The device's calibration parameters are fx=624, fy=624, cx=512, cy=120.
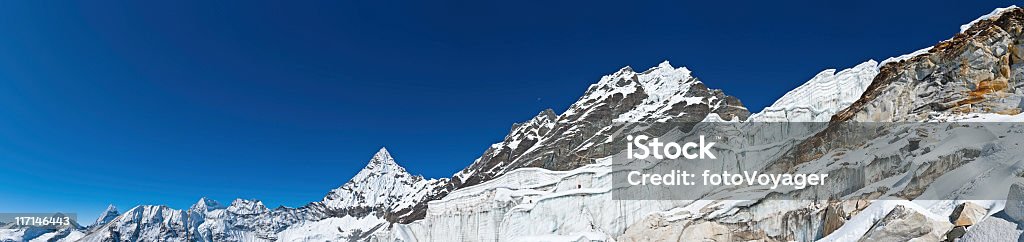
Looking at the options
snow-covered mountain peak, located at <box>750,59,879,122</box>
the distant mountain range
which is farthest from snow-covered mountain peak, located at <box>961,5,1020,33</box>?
snow-covered mountain peak, located at <box>750,59,879,122</box>

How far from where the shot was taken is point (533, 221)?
42.8 meters

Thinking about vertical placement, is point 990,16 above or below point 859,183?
above

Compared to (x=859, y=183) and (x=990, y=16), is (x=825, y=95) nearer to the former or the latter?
(x=990, y=16)

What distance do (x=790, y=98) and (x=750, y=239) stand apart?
105 ft

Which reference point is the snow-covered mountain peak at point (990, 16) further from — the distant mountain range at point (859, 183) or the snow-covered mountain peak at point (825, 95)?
the snow-covered mountain peak at point (825, 95)

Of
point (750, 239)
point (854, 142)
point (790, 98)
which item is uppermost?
point (790, 98)

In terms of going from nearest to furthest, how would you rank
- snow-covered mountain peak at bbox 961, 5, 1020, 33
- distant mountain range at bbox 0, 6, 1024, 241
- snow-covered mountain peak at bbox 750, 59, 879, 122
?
distant mountain range at bbox 0, 6, 1024, 241
snow-covered mountain peak at bbox 961, 5, 1020, 33
snow-covered mountain peak at bbox 750, 59, 879, 122

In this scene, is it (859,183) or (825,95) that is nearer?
(859,183)

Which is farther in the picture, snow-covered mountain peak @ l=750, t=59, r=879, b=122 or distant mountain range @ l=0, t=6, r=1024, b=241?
snow-covered mountain peak @ l=750, t=59, r=879, b=122

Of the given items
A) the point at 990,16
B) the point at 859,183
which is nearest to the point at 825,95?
the point at 990,16

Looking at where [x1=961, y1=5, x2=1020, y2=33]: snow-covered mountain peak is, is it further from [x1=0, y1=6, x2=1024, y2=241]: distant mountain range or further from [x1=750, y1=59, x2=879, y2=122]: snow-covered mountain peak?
[x1=750, y1=59, x2=879, y2=122]: snow-covered mountain peak

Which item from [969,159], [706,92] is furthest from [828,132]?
[706,92]

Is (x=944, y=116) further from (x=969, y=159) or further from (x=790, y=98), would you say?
(x=790, y=98)

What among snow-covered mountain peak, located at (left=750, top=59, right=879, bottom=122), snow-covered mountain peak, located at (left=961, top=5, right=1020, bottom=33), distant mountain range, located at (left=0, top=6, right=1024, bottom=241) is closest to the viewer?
distant mountain range, located at (left=0, top=6, right=1024, bottom=241)
